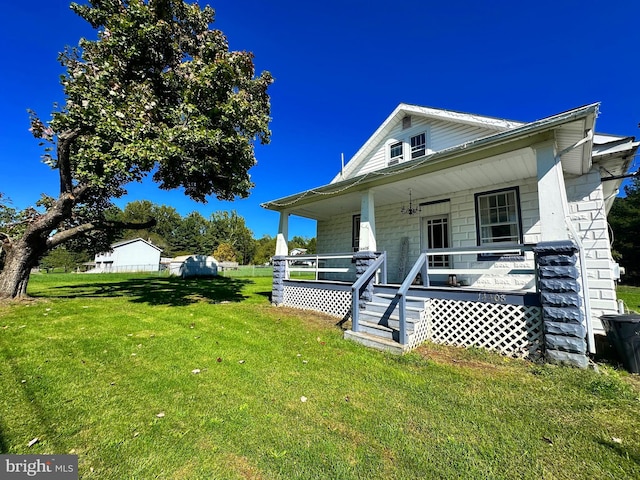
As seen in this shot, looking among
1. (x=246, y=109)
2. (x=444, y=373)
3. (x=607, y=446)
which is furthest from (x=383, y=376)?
(x=246, y=109)

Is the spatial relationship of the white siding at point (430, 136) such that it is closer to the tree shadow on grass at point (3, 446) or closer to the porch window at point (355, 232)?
the porch window at point (355, 232)

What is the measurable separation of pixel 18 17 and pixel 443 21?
13211 mm

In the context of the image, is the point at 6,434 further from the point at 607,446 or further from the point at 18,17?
the point at 18,17

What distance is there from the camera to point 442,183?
6797mm

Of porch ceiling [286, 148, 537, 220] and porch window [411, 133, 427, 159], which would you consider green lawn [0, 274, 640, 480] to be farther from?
porch window [411, 133, 427, 159]

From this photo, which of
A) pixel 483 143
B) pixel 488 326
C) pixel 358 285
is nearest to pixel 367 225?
pixel 358 285

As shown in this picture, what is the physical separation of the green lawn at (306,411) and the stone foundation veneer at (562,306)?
0.33 meters

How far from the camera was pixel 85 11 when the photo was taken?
7453 mm

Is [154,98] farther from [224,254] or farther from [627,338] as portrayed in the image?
[224,254]

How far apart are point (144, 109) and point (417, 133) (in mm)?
8381

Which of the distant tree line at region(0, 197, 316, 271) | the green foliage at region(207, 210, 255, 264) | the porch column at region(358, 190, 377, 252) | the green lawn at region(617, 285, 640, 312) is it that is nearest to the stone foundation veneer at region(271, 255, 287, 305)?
the porch column at region(358, 190, 377, 252)

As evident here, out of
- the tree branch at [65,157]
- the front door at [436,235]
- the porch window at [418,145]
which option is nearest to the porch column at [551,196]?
the front door at [436,235]

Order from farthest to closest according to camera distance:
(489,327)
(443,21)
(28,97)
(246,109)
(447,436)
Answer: (28,97) → (443,21) → (246,109) → (489,327) → (447,436)

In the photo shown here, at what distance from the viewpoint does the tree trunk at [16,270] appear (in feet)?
25.6
